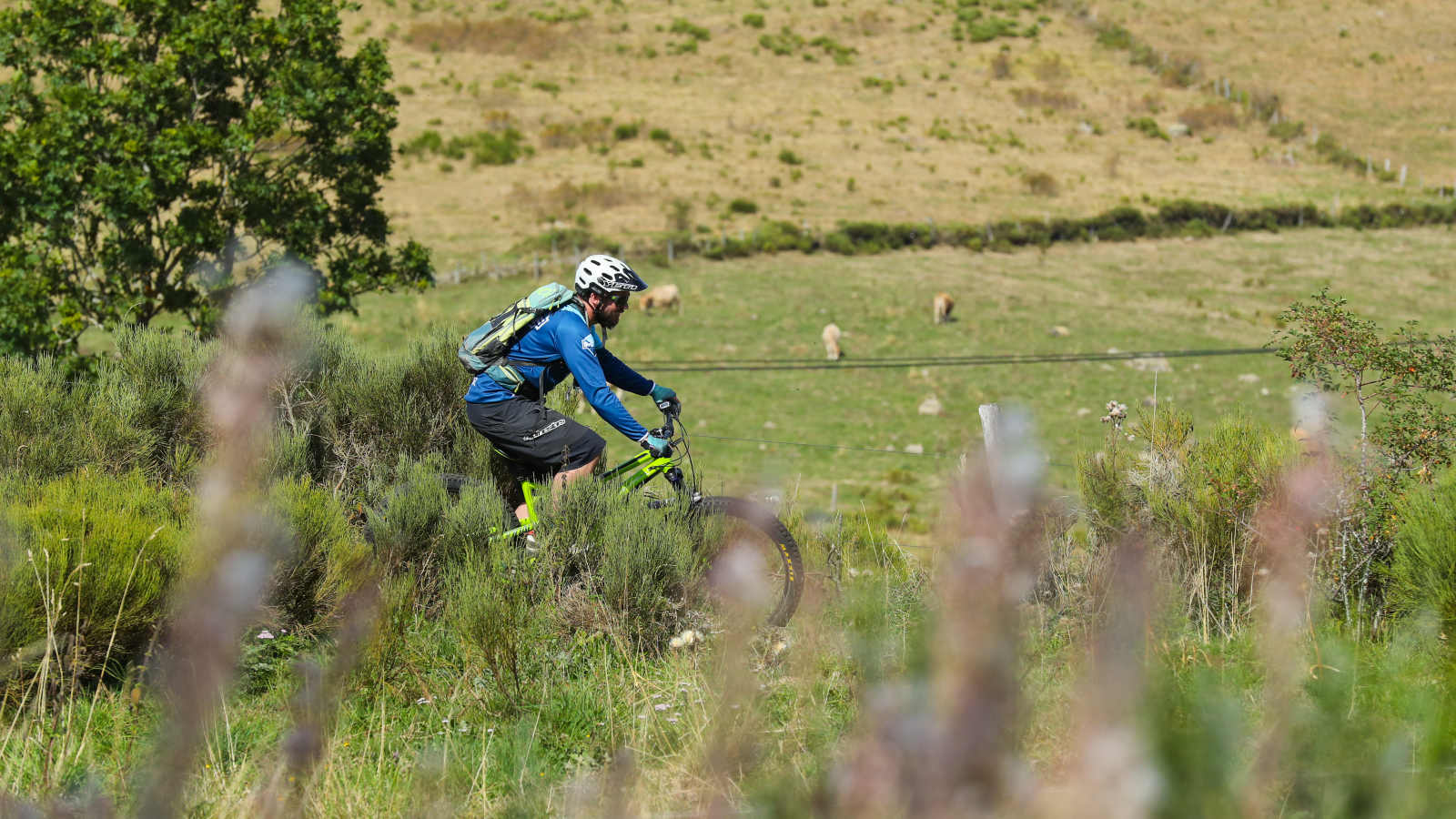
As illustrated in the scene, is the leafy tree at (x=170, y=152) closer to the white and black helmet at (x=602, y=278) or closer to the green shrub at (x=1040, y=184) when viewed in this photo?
the white and black helmet at (x=602, y=278)

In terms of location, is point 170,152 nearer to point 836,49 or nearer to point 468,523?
point 468,523

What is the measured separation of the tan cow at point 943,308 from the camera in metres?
28.9

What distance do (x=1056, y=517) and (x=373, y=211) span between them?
12.6 metres

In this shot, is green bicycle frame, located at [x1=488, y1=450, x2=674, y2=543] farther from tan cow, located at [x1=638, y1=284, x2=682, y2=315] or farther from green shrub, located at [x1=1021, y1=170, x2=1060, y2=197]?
green shrub, located at [x1=1021, y1=170, x2=1060, y2=197]

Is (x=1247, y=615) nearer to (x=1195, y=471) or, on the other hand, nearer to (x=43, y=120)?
(x=1195, y=471)

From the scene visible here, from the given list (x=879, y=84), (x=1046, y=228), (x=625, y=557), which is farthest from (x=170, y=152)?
(x=879, y=84)

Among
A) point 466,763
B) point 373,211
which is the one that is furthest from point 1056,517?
point 373,211

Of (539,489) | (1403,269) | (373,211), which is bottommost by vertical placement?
(1403,269)

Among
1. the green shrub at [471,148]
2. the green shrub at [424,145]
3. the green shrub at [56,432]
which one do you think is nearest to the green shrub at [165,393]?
the green shrub at [56,432]

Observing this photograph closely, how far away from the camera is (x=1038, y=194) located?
45500 mm

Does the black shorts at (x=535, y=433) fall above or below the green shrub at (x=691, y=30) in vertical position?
above

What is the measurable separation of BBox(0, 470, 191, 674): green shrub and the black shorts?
1.50 m

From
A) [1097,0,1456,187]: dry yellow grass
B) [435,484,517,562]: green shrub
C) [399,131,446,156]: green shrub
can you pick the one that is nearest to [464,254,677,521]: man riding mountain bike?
[435,484,517,562]: green shrub

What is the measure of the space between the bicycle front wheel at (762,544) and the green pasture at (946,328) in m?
9.33
